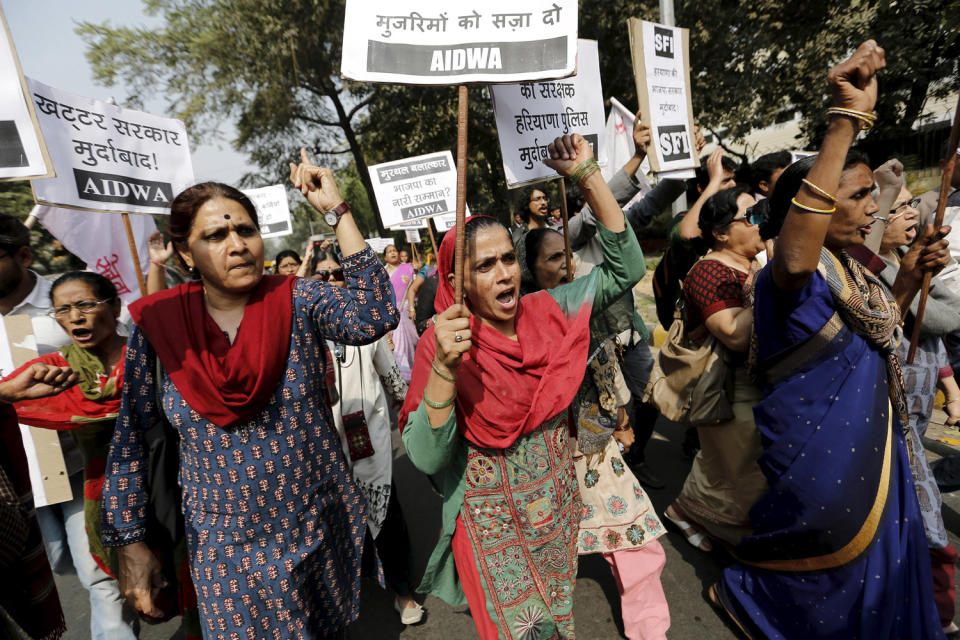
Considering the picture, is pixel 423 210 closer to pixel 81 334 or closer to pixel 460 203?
pixel 81 334

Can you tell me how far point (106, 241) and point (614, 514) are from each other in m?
3.64

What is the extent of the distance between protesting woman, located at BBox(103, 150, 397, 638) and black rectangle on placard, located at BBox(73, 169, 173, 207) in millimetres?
1533

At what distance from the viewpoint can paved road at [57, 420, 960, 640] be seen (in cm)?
252

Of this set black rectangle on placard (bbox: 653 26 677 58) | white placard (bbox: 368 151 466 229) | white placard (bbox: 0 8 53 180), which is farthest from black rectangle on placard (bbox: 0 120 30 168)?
white placard (bbox: 368 151 466 229)

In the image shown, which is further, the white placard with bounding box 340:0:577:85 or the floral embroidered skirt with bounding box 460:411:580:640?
the floral embroidered skirt with bounding box 460:411:580:640

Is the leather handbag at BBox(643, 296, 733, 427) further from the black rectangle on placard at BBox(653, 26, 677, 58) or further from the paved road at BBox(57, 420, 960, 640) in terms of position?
the black rectangle on placard at BBox(653, 26, 677, 58)

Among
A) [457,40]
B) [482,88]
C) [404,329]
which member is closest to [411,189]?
[404,329]

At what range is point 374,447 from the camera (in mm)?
2715

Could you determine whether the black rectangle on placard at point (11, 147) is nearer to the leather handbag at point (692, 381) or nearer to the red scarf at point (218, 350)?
the red scarf at point (218, 350)

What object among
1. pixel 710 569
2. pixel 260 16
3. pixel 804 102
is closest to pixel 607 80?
pixel 804 102

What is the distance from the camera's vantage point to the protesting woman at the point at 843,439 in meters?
1.80

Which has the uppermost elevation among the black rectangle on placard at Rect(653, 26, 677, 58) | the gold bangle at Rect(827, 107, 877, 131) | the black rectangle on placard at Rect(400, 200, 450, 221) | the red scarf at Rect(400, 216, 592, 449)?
the black rectangle on placard at Rect(653, 26, 677, 58)

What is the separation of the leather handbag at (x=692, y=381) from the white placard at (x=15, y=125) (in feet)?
9.15

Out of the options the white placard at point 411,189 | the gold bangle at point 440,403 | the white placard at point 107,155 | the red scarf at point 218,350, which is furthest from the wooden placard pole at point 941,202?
the white placard at point 411,189
